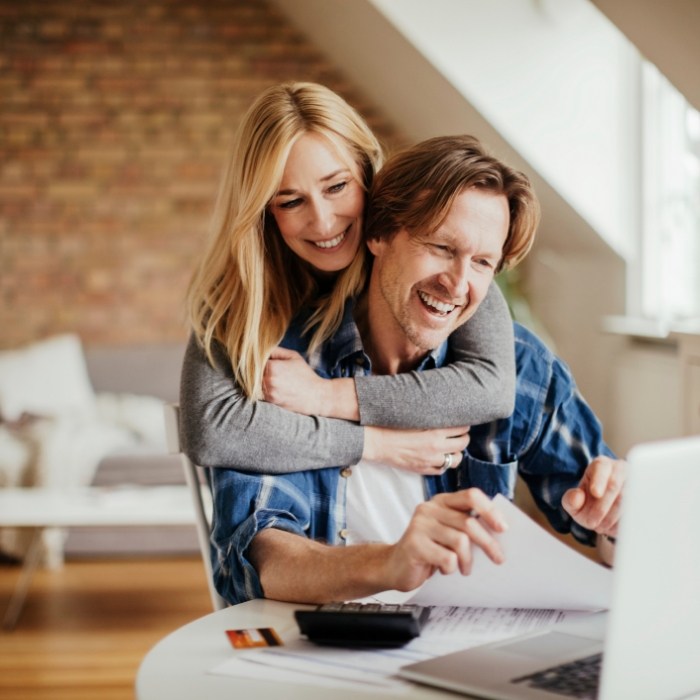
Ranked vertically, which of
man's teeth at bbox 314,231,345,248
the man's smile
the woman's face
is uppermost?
the woman's face

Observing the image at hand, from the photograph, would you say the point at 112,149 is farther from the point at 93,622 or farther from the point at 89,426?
the point at 93,622

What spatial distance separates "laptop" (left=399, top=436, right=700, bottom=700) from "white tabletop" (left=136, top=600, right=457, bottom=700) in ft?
0.19

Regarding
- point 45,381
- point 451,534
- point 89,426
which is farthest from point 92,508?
point 451,534

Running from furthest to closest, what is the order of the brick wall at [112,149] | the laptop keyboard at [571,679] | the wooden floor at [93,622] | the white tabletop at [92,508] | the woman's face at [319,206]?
1. the brick wall at [112,149]
2. the white tabletop at [92,508]
3. the wooden floor at [93,622]
4. the woman's face at [319,206]
5. the laptop keyboard at [571,679]

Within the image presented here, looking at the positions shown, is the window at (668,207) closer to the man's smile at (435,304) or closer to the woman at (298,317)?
the woman at (298,317)

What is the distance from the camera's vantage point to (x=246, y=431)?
1304mm

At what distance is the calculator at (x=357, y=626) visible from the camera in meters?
0.97

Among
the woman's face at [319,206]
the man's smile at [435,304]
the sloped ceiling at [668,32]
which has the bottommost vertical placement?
the man's smile at [435,304]

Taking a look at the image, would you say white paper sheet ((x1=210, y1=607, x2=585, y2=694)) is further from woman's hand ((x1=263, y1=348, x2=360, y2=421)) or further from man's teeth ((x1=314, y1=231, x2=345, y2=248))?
man's teeth ((x1=314, y1=231, x2=345, y2=248))

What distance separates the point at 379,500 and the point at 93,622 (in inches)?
92.9

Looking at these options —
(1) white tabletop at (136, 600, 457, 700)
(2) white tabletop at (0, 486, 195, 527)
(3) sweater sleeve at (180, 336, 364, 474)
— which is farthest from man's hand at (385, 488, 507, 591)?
(2) white tabletop at (0, 486, 195, 527)

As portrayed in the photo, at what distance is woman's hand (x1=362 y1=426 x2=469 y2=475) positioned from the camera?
1.39 metres

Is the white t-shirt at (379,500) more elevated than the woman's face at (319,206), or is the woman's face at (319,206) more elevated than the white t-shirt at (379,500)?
the woman's face at (319,206)

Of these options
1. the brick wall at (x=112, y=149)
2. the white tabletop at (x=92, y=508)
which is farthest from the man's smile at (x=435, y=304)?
the brick wall at (x=112, y=149)
